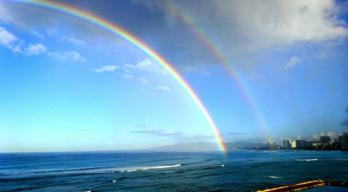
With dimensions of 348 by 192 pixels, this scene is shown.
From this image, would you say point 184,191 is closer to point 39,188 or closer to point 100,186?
point 100,186

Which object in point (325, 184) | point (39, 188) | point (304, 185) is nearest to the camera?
point (304, 185)

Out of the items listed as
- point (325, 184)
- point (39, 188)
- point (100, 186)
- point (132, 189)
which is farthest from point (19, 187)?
point (325, 184)

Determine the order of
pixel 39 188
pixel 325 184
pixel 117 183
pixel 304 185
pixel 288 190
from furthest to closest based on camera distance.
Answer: pixel 117 183 < pixel 39 188 < pixel 325 184 < pixel 304 185 < pixel 288 190

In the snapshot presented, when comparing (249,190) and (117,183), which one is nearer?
(249,190)

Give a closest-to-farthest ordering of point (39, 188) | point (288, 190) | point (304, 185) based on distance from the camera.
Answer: point (288, 190) → point (304, 185) → point (39, 188)

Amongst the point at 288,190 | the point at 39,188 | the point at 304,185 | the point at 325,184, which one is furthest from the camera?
the point at 39,188

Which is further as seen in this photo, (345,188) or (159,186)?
(159,186)

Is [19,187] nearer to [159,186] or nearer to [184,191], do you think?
[159,186]

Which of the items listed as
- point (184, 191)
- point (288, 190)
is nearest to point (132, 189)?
point (184, 191)
